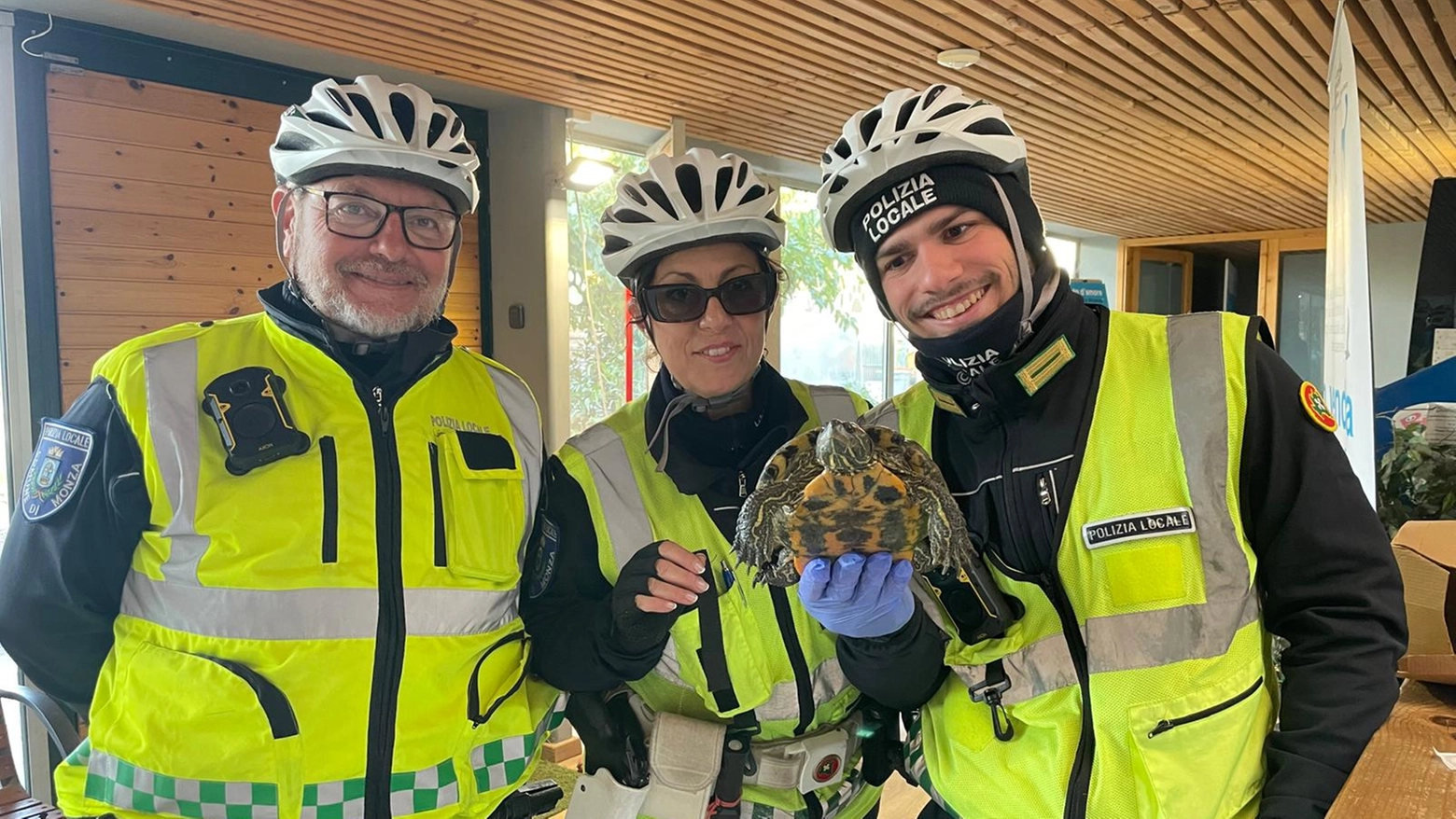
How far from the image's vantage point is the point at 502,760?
1619mm

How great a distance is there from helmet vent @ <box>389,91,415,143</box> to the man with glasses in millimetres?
29

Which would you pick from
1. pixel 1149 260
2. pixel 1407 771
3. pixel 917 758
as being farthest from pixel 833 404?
pixel 1149 260

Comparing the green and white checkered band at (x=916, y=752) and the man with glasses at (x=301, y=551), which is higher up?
the man with glasses at (x=301, y=551)

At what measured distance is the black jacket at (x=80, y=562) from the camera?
4.76ft

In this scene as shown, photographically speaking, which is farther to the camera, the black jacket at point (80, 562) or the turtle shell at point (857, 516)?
the black jacket at point (80, 562)

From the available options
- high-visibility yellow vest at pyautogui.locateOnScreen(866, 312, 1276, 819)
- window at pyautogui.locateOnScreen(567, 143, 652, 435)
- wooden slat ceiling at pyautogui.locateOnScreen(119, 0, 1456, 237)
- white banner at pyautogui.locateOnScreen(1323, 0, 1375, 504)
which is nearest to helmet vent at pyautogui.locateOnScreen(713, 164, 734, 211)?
high-visibility yellow vest at pyautogui.locateOnScreen(866, 312, 1276, 819)

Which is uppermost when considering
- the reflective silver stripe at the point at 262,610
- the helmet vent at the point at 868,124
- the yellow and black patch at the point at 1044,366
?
the helmet vent at the point at 868,124

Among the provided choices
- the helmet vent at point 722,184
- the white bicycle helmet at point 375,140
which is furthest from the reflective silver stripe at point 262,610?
the helmet vent at point 722,184

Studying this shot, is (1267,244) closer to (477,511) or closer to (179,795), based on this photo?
(477,511)

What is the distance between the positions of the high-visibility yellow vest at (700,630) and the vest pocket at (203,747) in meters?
0.61

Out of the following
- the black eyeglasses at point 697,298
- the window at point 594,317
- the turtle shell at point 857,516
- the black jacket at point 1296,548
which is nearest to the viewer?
the black jacket at point 1296,548

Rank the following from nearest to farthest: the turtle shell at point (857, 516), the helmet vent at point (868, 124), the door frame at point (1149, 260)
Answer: the turtle shell at point (857, 516), the helmet vent at point (868, 124), the door frame at point (1149, 260)

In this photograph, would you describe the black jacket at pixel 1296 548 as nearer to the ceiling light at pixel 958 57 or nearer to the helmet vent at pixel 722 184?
the helmet vent at pixel 722 184

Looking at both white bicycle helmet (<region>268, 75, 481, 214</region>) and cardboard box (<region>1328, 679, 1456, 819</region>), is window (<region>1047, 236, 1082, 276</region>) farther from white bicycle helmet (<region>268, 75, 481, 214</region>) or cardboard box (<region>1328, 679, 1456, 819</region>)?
cardboard box (<region>1328, 679, 1456, 819</region>)
